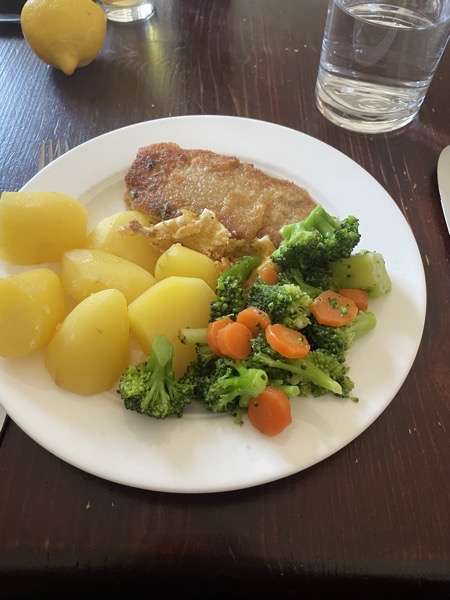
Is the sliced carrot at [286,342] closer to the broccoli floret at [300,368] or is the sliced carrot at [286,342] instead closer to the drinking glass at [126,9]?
the broccoli floret at [300,368]

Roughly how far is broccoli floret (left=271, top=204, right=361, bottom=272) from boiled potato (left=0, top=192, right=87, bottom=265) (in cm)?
74

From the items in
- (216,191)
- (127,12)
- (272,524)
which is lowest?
(272,524)

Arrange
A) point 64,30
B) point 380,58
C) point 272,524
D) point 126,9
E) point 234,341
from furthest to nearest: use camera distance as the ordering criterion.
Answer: point 126,9 → point 64,30 → point 380,58 → point 234,341 → point 272,524

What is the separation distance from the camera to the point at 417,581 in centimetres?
132

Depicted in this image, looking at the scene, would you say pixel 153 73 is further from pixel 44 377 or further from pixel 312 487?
pixel 312 487

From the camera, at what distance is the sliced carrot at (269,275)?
1.71 m

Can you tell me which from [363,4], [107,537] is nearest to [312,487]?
[107,537]

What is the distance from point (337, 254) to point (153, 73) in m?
1.79

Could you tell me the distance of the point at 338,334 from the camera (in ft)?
4.91

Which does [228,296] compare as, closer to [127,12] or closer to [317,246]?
[317,246]

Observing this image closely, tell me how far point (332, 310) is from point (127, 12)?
246cm

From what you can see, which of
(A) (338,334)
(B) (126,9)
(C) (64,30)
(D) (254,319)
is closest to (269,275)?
(D) (254,319)

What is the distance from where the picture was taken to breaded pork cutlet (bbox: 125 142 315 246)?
6.40ft

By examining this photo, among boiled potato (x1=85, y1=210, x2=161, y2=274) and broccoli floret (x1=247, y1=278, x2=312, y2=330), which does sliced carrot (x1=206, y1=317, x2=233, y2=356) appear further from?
boiled potato (x1=85, y1=210, x2=161, y2=274)
